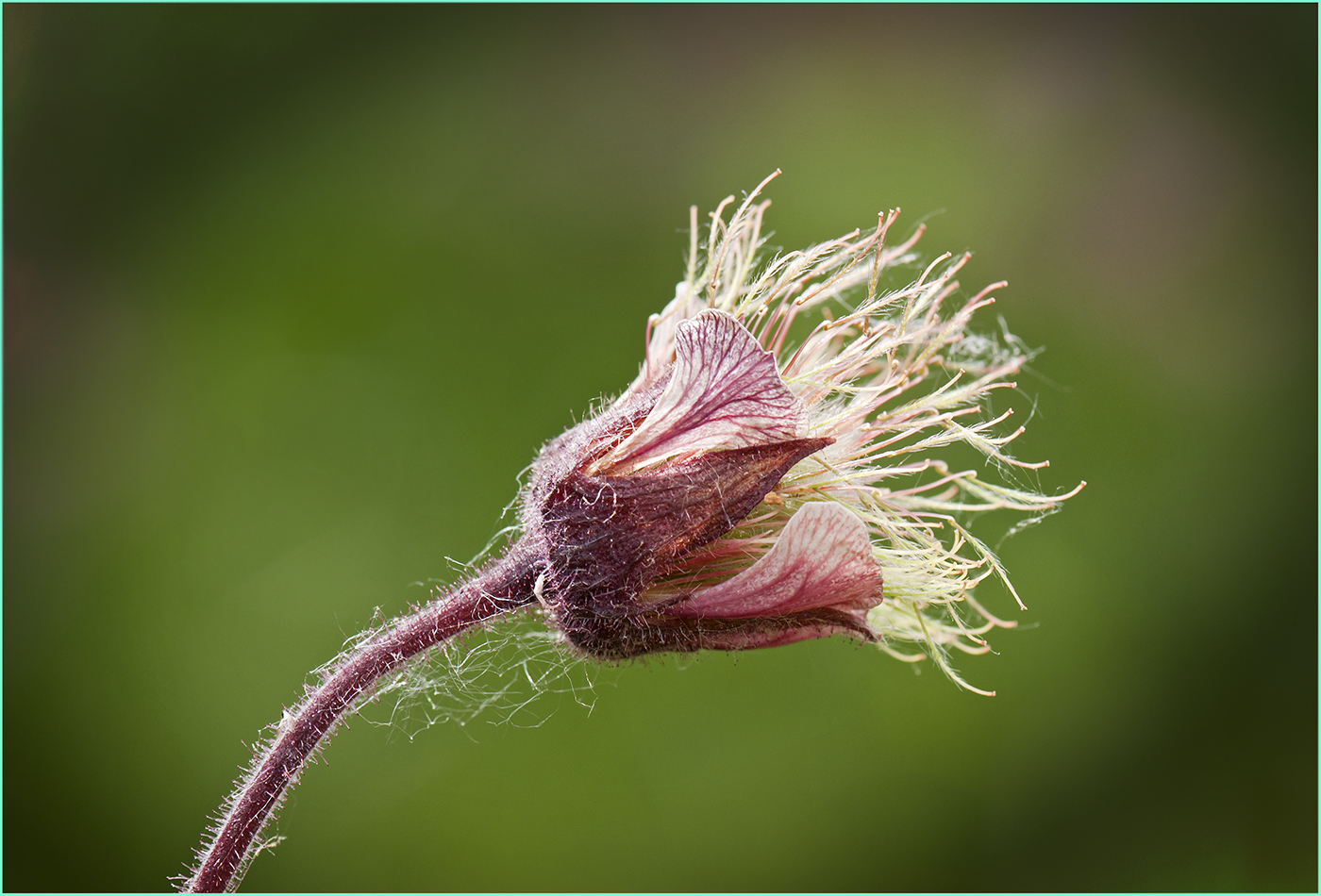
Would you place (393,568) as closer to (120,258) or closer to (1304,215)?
(120,258)

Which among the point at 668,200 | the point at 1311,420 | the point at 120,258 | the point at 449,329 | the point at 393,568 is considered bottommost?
the point at 1311,420

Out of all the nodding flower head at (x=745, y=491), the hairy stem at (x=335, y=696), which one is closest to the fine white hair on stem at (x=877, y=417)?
the nodding flower head at (x=745, y=491)

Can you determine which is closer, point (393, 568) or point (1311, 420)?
point (393, 568)

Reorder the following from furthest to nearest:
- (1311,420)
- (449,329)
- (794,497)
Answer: (1311,420)
(449,329)
(794,497)

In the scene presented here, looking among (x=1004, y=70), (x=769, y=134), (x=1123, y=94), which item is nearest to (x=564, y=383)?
(x=769, y=134)

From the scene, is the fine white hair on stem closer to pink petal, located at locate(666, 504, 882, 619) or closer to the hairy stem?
pink petal, located at locate(666, 504, 882, 619)

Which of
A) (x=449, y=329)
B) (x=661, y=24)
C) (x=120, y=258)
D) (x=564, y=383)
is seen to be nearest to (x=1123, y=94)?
(x=661, y=24)

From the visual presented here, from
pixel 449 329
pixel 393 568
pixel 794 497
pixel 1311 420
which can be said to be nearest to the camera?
pixel 794 497

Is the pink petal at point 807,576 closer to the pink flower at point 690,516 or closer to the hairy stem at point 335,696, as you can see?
the pink flower at point 690,516

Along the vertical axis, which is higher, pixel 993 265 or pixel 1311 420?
pixel 993 265
